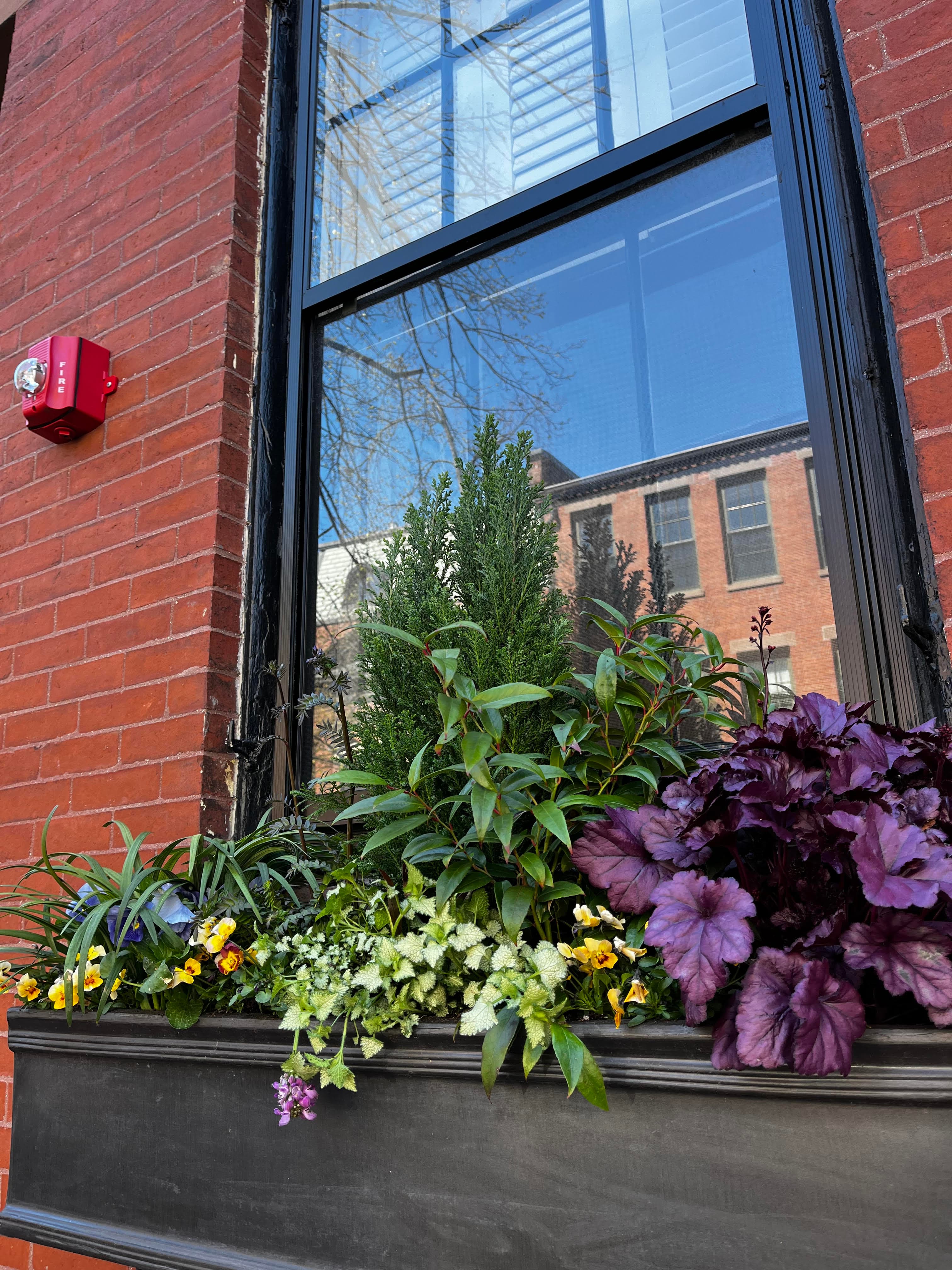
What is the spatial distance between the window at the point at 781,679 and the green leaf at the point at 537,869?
2.03ft

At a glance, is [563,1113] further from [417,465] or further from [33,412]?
[33,412]

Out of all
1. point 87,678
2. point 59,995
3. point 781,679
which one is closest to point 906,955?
point 781,679

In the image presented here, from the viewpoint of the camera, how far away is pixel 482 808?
1.07 metres

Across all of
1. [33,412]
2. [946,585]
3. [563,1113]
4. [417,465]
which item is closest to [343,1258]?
[563,1113]

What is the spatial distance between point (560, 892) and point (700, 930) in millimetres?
237

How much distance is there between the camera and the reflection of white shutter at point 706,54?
1.86 metres

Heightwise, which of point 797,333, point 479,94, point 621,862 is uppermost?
point 479,94

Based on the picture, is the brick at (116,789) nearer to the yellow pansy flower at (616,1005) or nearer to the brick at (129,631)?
the brick at (129,631)

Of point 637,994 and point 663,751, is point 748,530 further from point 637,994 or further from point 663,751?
point 637,994

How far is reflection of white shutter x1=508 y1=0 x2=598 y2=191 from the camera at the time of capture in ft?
6.84

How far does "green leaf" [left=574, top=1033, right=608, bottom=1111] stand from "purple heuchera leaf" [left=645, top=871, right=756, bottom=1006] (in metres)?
0.13

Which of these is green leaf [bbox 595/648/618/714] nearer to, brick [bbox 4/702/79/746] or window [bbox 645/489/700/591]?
window [bbox 645/489/700/591]

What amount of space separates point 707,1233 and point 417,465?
1.71 meters

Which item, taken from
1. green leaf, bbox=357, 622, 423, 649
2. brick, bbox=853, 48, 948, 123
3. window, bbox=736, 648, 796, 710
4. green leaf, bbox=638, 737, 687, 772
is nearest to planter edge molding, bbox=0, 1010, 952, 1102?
green leaf, bbox=638, 737, 687, 772
